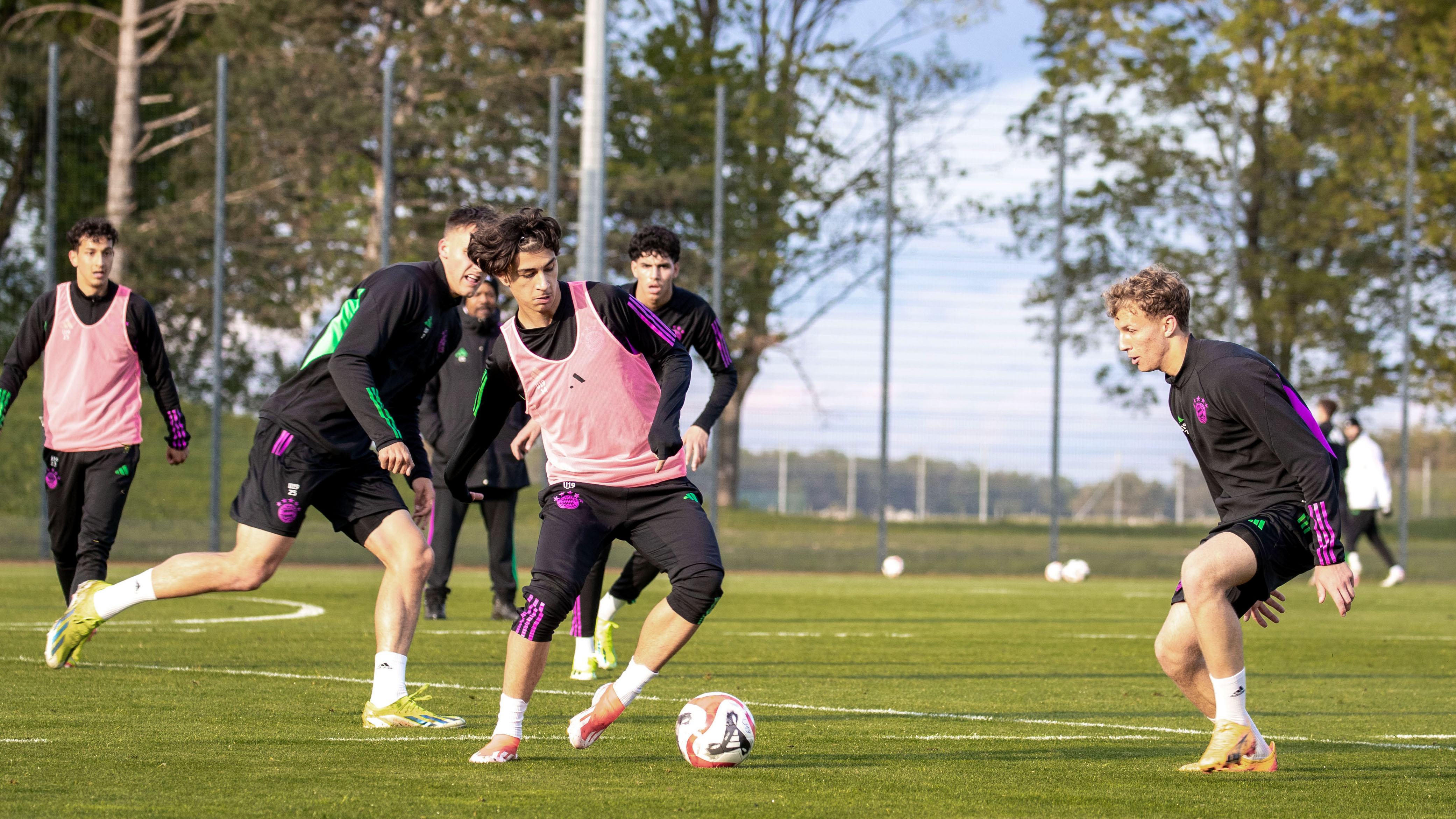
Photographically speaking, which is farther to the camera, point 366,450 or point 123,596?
point 123,596

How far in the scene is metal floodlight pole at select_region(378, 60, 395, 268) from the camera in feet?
61.7

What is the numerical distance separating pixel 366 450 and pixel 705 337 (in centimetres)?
A: 169

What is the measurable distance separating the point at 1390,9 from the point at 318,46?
17.5 m

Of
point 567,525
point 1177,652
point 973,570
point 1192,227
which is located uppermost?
point 1192,227

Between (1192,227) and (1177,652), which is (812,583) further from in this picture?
(1177,652)

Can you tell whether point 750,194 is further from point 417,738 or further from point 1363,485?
point 417,738

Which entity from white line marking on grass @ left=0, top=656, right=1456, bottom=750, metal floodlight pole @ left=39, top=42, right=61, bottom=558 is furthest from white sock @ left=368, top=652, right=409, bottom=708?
metal floodlight pole @ left=39, top=42, right=61, bottom=558

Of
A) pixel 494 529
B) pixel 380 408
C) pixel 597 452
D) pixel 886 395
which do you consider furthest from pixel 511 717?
pixel 886 395

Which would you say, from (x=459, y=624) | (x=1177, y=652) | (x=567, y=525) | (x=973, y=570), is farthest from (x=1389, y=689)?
(x=973, y=570)

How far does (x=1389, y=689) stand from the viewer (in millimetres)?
7844

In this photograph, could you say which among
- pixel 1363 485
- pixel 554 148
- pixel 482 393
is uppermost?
pixel 554 148

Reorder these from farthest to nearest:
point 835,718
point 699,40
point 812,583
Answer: point 699,40 < point 812,583 < point 835,718

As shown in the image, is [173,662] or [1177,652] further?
[173,662]

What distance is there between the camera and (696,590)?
5.16 m
